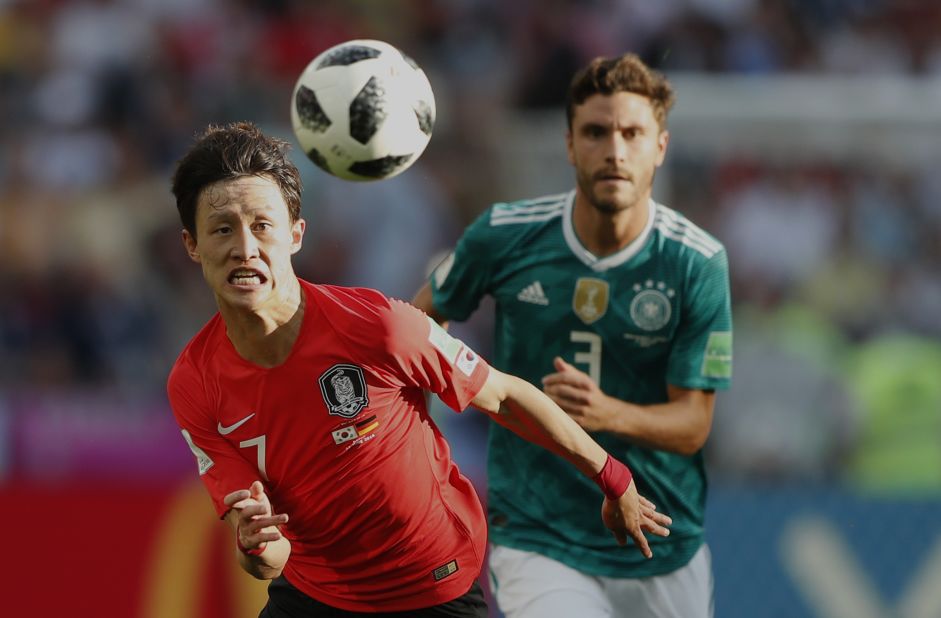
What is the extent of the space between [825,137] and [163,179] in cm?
515

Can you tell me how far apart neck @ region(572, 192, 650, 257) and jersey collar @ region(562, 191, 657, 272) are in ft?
0.04

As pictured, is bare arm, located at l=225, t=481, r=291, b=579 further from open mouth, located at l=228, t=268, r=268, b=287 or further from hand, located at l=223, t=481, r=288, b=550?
open mouth, located at l=228, t=268, r=268, b=287

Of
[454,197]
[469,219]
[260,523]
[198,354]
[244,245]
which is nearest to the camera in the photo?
[260,523]

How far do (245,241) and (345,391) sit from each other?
0.55m

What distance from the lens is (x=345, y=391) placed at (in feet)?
14.3

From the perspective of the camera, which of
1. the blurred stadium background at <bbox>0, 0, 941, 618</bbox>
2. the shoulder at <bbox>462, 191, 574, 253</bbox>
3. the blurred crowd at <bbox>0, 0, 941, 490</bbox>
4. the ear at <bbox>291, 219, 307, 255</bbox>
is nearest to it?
the ear at <bbox>291, 219, 307, 255</bbox>

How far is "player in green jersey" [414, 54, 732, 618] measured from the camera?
17.5 ft

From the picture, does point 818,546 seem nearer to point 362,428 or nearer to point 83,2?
point 362,428

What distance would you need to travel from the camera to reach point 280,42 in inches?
498

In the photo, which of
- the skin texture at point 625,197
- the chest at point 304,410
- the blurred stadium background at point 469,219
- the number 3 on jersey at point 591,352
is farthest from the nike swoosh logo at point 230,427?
the blurred stadium background at point 469,219

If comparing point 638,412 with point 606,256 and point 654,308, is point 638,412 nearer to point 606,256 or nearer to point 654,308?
point 654,308

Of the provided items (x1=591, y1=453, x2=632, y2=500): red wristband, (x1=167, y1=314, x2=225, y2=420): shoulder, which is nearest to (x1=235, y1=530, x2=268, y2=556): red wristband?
(x1=167, y1=314, x2=225, y2=420): shoulder

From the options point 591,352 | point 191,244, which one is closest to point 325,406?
point 191,244

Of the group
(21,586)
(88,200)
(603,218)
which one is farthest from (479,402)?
(88,200)
